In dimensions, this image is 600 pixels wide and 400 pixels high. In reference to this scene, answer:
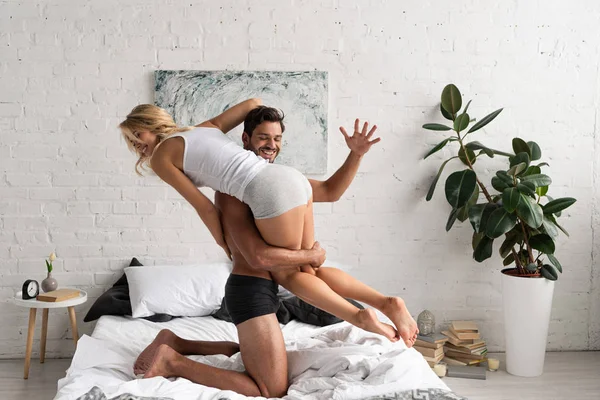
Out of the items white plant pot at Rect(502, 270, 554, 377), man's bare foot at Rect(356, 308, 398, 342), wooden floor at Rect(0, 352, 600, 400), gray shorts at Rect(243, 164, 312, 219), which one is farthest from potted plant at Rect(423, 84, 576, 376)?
gray shorts at Rect(243, 164, 312, 219)

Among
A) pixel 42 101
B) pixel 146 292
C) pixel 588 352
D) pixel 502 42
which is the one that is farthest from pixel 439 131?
pixel 42 101

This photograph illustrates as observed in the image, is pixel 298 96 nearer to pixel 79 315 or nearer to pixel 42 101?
pixel 42 101

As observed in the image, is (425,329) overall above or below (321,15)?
below

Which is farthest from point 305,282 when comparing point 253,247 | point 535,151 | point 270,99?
point 535,151

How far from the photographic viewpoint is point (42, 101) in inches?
169

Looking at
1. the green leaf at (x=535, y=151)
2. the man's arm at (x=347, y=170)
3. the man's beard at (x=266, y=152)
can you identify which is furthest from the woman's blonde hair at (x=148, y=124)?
the green leaf at (x=535, y=151)

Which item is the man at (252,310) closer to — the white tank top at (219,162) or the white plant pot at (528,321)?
the white tank top at (219,162)

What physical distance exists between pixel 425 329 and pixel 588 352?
Answer: 124 cm

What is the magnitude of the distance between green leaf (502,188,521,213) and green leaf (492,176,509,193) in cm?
11

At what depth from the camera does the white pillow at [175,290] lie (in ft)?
13.0

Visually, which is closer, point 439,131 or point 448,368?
point 448,368

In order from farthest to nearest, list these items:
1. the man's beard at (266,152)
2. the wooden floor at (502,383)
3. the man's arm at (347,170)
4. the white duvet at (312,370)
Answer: the wooden floor at (502,383)
the man's arm at (347,170)
the man's beard at (266,152)
the white duvet at (312,370)

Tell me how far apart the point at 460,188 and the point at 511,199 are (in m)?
0.34

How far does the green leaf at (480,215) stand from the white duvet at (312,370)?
1200 millimetres
